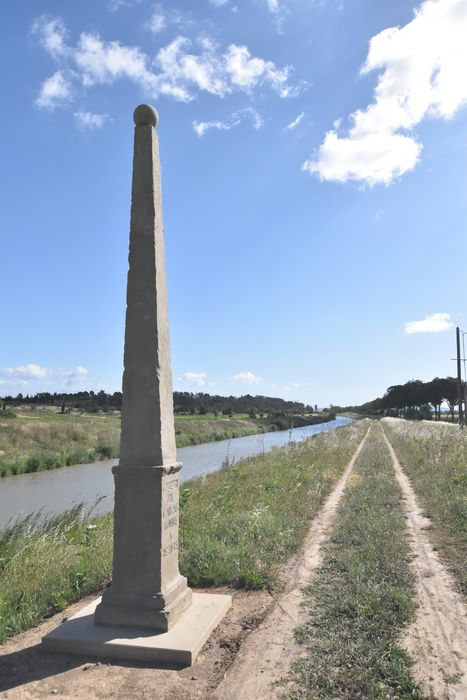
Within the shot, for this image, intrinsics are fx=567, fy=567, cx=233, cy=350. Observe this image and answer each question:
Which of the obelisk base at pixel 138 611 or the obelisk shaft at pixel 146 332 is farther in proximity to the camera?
the obelisk shaft at pixel 146 332

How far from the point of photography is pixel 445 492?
1187cm

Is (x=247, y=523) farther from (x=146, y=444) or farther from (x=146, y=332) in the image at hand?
(x=146, y=332)

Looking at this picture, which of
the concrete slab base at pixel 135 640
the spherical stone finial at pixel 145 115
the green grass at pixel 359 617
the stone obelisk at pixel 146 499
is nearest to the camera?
the green grass at pixel 359 617

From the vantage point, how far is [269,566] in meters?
7.19

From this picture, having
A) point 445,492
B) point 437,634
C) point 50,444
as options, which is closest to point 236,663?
point 437,634

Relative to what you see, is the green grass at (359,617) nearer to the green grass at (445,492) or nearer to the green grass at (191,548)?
the green grass at (445,492)

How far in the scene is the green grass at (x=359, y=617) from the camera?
→ 411cm

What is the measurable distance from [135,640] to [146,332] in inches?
109

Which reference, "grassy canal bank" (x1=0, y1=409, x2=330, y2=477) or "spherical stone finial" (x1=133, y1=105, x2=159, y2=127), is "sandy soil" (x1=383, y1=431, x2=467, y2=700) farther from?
"grassy canal bank" (x1=0, y1=409, x2=330, y2=477)

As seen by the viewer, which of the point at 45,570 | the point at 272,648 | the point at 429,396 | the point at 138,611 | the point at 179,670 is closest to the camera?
the point at 179,670

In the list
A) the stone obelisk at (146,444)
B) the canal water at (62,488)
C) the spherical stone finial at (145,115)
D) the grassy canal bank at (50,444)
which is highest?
the spherical stone finial at (145,115)

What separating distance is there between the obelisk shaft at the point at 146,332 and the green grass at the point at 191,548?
2.06 metres

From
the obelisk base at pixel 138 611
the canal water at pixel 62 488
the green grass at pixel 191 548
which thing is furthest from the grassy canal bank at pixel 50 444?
the obelisk base at pixel 138 611

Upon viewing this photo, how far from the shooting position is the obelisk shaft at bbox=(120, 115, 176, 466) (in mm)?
5492
